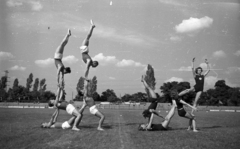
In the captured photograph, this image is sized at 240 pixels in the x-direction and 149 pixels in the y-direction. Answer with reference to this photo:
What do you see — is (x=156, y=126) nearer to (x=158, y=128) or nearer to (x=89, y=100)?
(x=158, y=128)

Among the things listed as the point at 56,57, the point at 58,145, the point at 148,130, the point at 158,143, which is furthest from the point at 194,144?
the point at 56,57

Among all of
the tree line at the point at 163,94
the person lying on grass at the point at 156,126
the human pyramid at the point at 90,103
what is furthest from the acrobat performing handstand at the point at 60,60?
the tree line at the point at 163,94

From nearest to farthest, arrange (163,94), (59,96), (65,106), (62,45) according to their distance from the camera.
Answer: (65,106)
(59,96)
(62,45)
(163,94)

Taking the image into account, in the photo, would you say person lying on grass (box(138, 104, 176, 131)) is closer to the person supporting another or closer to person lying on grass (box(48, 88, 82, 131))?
the person supporting another

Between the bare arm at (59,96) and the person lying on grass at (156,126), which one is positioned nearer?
the person lying on grass at (156,126)

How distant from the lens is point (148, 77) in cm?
7712

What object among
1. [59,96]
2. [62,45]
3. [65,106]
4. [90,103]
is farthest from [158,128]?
[62,45]

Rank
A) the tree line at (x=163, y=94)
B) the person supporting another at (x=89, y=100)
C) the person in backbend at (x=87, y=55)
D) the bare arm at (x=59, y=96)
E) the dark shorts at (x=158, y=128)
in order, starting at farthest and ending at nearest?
the tree line at (x=163, y=94), the person in backbend at (x=87, y=55), the bare arm at (x=59, y=96), the person supporting another at (x=89, y=100), the dark shorts at (x=158, y=128)

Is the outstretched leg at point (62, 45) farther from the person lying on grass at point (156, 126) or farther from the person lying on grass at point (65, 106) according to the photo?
the person lying on grass at point (156, 126)

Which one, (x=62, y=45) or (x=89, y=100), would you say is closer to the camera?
(x=89, y=100)

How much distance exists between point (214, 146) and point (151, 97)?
4471 mm

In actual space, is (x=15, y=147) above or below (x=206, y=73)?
below

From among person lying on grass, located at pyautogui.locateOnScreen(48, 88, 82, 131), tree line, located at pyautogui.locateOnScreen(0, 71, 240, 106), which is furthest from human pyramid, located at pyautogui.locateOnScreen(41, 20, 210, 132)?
tree line, located at pyautogui.locateOnScreen(0, 71, 240, 106)

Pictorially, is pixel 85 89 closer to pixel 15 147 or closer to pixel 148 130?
pixel 148 130
